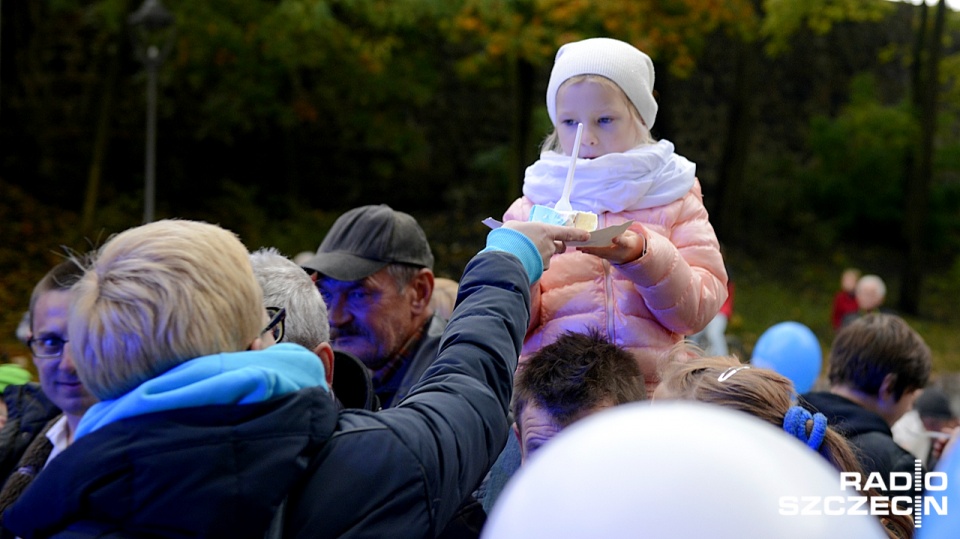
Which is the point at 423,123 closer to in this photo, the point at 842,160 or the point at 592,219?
the point at 842,160

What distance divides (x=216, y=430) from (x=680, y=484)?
0.74 meters

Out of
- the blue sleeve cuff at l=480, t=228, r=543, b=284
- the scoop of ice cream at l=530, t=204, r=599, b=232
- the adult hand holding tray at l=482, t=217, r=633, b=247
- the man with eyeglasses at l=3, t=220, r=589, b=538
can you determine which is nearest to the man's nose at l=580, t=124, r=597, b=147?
the scoop of ice cream at l=530, t=204, r=599, b=232

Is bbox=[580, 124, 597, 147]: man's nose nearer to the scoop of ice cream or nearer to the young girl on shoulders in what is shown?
the young girl on shoulders

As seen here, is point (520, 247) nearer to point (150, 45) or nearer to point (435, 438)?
point (435, 438)

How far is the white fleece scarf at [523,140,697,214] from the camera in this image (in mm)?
2551

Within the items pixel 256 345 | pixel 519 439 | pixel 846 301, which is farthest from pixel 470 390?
pixel 846 301

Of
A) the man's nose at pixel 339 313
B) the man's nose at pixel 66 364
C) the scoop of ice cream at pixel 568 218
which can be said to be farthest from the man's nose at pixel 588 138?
the man's nose at pixel 66 364

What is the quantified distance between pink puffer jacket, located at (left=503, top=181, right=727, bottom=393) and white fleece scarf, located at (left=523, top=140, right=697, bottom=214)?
0.14 feet

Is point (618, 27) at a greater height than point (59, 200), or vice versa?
point (618, 27)

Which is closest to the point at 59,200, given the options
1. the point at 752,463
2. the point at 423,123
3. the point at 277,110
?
the point at 277,110

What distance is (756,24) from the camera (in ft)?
53.1

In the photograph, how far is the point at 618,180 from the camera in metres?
2.56

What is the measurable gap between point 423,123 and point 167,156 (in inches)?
187

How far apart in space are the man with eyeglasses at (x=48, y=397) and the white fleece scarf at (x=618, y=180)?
1222mm
